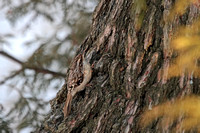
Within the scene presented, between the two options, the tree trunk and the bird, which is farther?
the bird

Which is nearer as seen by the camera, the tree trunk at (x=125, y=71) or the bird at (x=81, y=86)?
the tree trunk at (x=125, y=71)

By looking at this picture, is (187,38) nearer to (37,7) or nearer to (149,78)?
(149,78)

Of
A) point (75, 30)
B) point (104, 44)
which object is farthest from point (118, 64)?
point (75, 30)

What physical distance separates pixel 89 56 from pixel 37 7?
5.17ft

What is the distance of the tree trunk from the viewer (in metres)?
1.01

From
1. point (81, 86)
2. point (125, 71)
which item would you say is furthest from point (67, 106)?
point (125, 71)

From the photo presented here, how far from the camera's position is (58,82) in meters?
2.59

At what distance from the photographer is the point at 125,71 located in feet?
3.62

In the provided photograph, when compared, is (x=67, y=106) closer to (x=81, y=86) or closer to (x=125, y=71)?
(x=81, y=86)

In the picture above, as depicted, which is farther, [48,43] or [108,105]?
[48,43]

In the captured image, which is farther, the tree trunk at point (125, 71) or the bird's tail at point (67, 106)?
the bird's tail at point (67, 106)

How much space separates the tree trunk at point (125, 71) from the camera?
3.32 ft

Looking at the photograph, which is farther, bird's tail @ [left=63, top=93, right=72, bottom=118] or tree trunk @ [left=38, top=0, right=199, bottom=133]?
bird's tail @ [left=63, top=93, right=72, bottom=118]

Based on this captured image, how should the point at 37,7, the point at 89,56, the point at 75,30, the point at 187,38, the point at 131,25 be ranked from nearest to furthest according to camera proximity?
the point at 187,38
the point at 131,25
the point at 89,56
the point at 75,30
the point at 37,7
